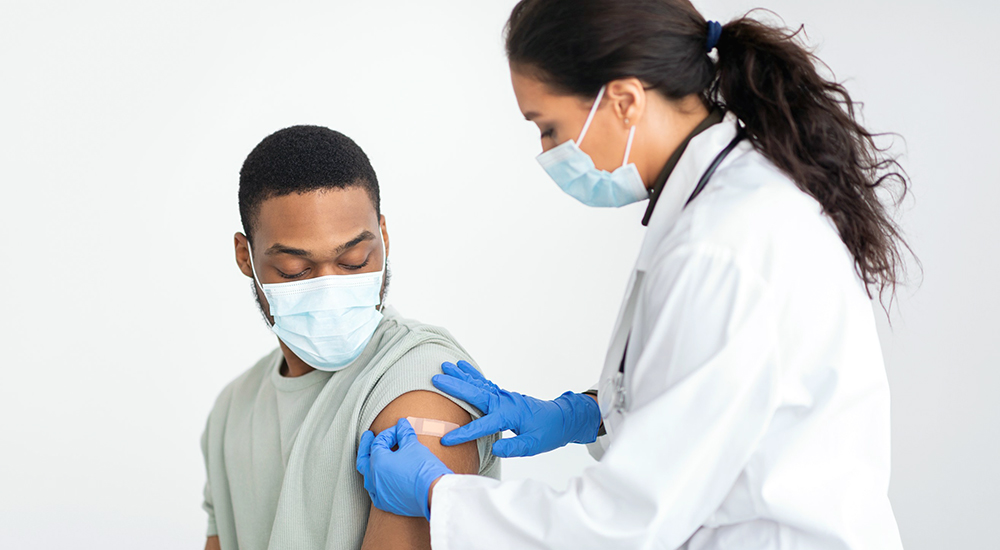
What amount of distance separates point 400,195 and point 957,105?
192 cm

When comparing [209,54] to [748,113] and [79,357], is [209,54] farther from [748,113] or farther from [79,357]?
[748,113]

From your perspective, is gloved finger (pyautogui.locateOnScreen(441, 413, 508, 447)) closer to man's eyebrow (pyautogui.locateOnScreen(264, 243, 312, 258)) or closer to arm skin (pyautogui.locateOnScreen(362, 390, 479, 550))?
arm skin (pyautogui.locateOnScreen(362, 390, 479, 550))

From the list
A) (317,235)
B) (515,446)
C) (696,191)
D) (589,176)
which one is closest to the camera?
(696,191)

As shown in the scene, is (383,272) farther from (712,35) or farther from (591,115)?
(712,35)

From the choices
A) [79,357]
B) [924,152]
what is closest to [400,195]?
[79,357]

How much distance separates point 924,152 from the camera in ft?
8.93

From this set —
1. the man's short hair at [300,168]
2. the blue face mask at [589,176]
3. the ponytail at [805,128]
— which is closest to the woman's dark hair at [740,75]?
the ponytail at [805,128]

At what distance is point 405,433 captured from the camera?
1.40 metres

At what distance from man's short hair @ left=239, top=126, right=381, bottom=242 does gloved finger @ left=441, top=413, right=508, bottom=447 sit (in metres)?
0.47

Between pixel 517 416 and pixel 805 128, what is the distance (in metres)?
0.77

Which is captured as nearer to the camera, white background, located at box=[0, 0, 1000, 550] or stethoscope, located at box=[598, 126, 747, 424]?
stethoscope, located at box=[598, 126, 747, 424]

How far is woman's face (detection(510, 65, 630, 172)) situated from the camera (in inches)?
50.7

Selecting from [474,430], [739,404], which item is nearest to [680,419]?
[739,404]

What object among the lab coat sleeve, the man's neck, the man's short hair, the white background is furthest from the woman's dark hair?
the white background
